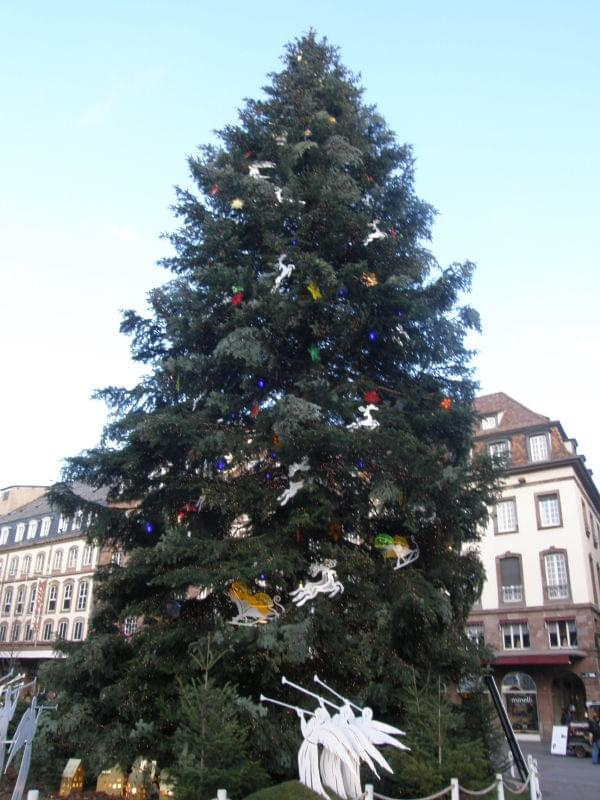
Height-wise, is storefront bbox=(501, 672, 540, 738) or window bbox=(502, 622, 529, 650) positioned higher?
window bbox=(502, 622, 529, 650)

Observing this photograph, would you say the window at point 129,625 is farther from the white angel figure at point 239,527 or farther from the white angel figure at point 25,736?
the white angel figure at point 239,527

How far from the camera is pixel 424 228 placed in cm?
1579

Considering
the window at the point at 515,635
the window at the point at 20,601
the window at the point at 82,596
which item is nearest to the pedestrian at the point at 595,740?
the window at the point at 515,635

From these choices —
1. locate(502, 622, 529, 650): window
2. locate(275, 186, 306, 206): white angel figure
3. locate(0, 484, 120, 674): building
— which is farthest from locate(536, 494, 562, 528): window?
locate(0, 484, 120, 674): building

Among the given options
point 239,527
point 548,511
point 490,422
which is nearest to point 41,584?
point 490,422

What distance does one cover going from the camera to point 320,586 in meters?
11.2

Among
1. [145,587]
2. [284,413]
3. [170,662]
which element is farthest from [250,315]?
[170,662]

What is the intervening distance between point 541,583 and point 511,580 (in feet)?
4.93

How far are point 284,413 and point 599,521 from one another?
113ft

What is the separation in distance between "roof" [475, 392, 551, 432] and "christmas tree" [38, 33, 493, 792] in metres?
22.7

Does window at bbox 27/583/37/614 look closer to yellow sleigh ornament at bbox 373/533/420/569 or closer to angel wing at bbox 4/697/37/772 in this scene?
angel wing at bbox 4/697/37/772

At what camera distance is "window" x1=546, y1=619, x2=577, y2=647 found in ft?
102

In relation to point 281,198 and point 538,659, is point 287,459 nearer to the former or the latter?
point 281,198

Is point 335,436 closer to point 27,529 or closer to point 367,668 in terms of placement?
point 367,668
